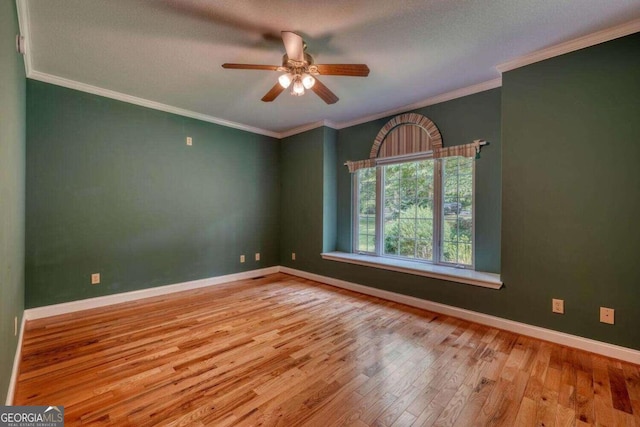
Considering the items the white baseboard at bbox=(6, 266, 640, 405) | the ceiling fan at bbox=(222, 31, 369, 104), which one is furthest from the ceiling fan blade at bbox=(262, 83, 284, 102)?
→ the white baseboard at bbox=(6, 266, 640, 405)

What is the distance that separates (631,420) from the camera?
4.99 ft

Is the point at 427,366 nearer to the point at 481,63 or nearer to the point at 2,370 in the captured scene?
the point at 2,370

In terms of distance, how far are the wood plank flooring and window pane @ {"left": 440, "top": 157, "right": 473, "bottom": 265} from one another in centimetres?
83

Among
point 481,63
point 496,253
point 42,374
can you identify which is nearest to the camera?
point 42,374

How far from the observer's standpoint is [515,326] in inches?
103

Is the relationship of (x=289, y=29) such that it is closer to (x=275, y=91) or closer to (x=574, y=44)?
(x=275, y=91)

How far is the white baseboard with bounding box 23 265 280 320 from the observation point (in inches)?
115

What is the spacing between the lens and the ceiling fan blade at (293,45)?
203 centimetres

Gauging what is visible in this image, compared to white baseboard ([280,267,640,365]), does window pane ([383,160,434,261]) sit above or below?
above

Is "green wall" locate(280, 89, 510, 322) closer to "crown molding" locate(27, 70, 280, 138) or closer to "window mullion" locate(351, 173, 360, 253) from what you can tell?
"window mullion" locate(351, 173, 360, 253)

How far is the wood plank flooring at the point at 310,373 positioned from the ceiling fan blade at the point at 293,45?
240 centimetres

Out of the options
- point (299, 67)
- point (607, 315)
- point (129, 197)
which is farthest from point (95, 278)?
point (607, 315)

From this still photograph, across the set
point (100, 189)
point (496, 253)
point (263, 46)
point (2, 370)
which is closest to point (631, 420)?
point (496, 253)

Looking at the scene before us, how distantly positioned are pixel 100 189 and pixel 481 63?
175 inches
